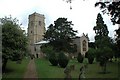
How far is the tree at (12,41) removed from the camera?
2818cm

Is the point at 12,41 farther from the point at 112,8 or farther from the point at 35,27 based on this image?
the point at 35,27

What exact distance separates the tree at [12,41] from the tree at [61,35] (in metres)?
35.5

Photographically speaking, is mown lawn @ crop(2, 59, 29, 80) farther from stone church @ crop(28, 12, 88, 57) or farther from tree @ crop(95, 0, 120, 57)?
stone church @ crop(28, 12, 88, 57)

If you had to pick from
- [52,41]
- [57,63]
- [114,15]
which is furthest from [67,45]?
[114,15]

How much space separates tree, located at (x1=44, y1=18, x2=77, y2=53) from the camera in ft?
218

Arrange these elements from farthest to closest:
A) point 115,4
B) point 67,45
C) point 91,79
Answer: point 67,45
point 91,79
point 115,4

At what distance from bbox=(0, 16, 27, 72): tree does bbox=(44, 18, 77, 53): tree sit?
35537 millimetres

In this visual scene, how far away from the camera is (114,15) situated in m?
12.1

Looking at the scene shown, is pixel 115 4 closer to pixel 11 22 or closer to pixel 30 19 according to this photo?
pixel 11 22

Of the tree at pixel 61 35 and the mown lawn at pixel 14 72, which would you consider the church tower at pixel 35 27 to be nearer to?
the tree at pixel 61 35

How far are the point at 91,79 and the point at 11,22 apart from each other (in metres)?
12.7

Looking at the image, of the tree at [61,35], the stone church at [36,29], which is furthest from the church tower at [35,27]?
the tree at [61,35]

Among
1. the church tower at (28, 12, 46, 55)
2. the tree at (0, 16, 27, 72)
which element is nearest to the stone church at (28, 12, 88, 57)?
the church tower at (28, 12, 46, 55)

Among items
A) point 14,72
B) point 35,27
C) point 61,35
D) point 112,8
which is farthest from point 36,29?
point 112,8
